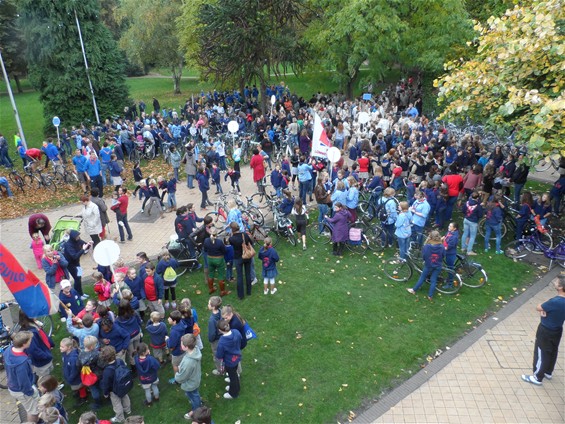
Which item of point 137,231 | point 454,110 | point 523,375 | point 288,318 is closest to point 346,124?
point 454,110

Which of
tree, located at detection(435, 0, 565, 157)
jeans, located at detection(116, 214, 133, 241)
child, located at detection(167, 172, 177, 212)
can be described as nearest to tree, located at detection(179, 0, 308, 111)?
child, located at detection(167, 172, 177, 212)

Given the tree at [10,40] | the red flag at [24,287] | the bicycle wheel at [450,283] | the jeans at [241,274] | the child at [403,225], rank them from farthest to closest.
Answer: the tree at [10,40] < the child at [403,225] < the bicycle wheel at [450,283] < the jeans at [241,274] < the red flag at [24,287]

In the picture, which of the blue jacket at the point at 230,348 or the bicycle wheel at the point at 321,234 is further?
the bicycle wheel at the point at 321,234

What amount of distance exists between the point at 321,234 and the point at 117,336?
703cm

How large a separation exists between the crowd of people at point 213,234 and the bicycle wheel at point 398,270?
314 millimetres

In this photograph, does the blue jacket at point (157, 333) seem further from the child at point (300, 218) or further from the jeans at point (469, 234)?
the jeans at point (469, 234)

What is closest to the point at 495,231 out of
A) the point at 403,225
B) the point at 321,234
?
the point at 403,225

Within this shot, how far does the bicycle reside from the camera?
33.3ft

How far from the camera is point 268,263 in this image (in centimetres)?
966

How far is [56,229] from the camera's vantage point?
37.8 ft

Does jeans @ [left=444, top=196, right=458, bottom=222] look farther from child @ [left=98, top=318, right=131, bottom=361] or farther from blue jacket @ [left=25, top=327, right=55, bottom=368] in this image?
blue jacket @ [left=25, top=327, right=55, bottom=368]

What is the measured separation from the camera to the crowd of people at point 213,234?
6.70 metres

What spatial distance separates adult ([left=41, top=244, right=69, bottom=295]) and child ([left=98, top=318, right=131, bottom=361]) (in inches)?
108

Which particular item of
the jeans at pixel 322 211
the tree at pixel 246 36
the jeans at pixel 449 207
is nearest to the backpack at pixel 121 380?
the jeans at pixel 322 211
